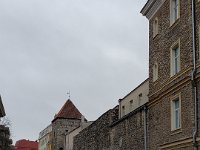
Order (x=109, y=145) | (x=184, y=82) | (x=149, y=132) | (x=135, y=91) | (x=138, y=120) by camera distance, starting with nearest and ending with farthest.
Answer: (x=184, y=82) < (x=149, y=132) < (x=138, y=120) < (x=135, y=91) < (x=109, y=145)

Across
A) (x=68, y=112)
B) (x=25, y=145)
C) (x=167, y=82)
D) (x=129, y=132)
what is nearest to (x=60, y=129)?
(x=68, y=112)

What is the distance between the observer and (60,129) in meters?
77.7

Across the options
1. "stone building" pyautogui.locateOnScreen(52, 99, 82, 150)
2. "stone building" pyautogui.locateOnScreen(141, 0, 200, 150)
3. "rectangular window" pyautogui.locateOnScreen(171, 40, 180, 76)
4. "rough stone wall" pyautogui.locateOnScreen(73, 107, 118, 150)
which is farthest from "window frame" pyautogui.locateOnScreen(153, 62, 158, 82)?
"stone building" pyautogui.locateOnScreen(52, 99, 82, 150)

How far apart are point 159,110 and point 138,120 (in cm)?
440

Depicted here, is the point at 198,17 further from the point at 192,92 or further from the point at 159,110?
the point at 159,110

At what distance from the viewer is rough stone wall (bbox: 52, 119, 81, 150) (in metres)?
76.2

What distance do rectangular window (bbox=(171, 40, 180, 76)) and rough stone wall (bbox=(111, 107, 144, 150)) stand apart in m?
5.73

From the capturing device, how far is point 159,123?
2611 cm

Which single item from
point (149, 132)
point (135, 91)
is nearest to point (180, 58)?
point (149, 132)

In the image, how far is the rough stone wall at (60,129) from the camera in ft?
250

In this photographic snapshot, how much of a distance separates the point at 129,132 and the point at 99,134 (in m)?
11.0

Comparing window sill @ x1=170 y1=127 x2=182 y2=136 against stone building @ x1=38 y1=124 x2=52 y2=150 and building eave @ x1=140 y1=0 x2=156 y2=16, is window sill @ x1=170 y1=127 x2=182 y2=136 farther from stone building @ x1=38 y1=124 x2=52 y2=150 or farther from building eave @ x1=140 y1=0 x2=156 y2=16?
stone building @ x1=38 y1=124 x2=52 y2=150

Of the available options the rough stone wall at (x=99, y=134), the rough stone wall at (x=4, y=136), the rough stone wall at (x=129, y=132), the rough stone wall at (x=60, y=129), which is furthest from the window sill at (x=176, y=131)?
the rough stone wall at (x=60, y=129)

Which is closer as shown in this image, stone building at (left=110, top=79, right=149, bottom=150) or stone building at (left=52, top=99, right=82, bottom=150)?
stone building at (left=110, top=79, right=149, bottom=150)
